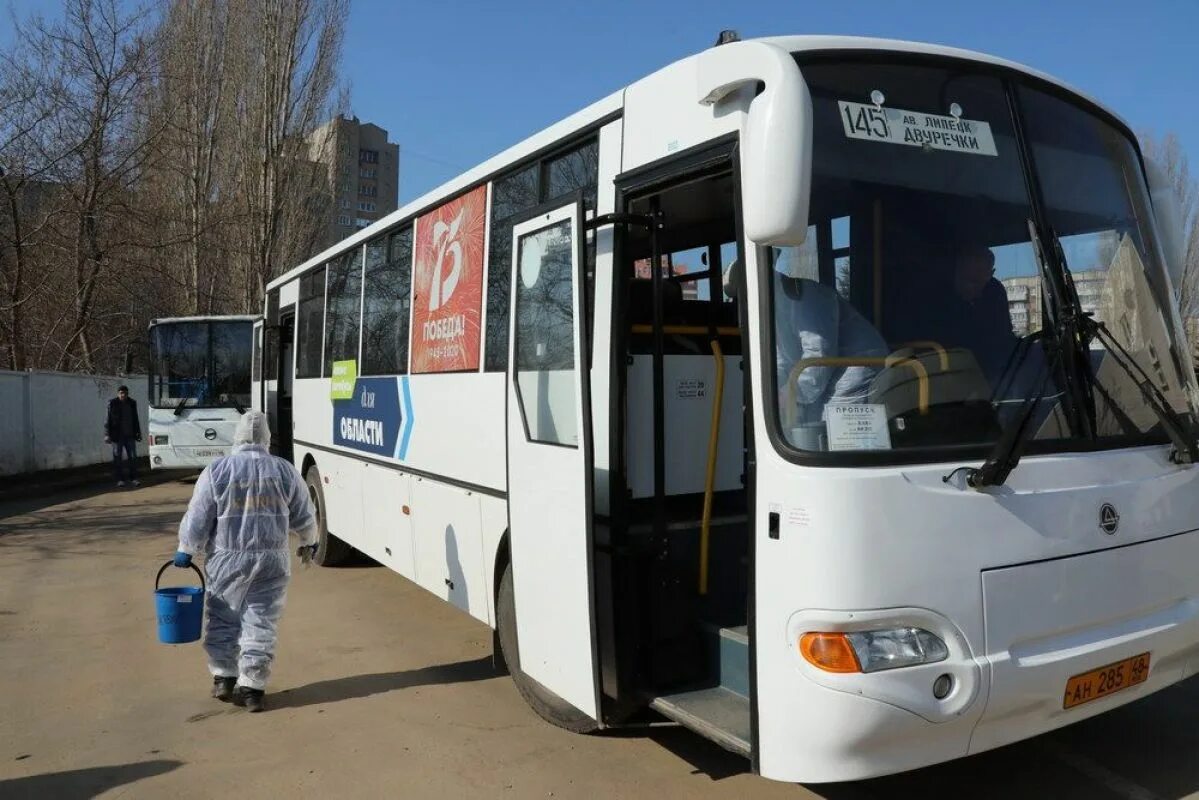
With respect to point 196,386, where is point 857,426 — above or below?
below

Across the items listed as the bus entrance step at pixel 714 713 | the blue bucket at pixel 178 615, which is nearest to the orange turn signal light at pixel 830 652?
the bus entrance step at pixel 714 713

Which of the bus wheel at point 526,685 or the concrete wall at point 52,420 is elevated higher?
the concrete wall at point 52,420

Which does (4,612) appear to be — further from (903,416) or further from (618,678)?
(903,416)

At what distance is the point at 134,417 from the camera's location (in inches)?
667

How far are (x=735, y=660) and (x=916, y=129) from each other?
86.0 inches

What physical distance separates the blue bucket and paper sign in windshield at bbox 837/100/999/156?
13.7 ft

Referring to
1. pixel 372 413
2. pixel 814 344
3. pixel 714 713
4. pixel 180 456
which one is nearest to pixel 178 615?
pixel 372 413

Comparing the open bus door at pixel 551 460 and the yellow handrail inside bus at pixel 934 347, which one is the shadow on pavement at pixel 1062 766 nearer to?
the open bus door at pixel 551 460

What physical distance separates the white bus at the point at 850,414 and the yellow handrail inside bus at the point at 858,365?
11mm

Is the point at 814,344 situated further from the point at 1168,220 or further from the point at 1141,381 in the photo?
the point at 1168,220

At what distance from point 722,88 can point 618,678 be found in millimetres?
2377

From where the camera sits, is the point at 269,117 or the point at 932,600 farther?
the point at 269,117

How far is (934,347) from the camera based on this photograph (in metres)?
3.35

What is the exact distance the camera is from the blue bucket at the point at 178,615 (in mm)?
5289
